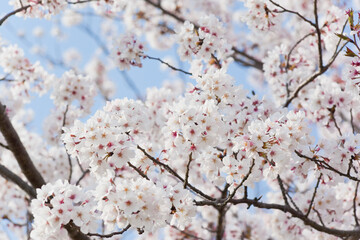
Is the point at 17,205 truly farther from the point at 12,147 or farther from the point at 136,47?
the point at 136,47

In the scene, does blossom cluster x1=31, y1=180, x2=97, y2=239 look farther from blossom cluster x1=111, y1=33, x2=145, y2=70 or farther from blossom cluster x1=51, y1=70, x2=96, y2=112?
blossom cluster x1=51, y1=70, x2=96, y2=112

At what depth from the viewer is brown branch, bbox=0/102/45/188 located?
13.5 ft

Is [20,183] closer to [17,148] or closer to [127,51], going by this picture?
[17,148]

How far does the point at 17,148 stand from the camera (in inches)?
166

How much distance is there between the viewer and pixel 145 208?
→ 2348 millimetres

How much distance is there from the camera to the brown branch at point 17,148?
13.5 ft

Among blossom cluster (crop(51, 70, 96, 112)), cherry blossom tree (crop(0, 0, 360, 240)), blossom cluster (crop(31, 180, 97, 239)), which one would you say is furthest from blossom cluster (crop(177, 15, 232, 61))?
blossom cluster (crop(31, 180, 97, 239))

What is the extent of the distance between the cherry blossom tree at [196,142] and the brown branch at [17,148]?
0.04 ft

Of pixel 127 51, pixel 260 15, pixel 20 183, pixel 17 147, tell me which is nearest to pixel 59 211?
pixel 20 183

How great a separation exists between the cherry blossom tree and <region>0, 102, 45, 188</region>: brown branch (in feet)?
0.04

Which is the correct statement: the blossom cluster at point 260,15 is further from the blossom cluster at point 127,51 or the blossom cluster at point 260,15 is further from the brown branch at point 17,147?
the brown branch at point 17,147

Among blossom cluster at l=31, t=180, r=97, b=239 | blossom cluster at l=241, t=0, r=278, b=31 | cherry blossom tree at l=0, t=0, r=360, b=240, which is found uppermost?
blossom cluster at l=241, t=0, r=278, b=31

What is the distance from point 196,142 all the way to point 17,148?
8.07 ft

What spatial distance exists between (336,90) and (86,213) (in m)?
3.03
